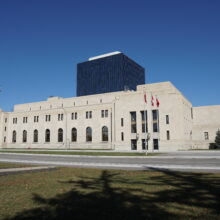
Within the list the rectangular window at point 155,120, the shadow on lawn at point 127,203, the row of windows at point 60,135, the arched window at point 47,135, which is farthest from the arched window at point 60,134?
the shadow on lawn at point 127,203

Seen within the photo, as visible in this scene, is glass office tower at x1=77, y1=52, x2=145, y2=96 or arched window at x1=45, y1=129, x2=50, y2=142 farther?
glass office tower at x1=77, y1=52, x2=145, y2=96

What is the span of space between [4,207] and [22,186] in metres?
3.34

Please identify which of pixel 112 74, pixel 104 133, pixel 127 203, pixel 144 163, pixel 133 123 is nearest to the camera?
pixel 127 203

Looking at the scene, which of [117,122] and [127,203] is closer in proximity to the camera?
[127,203]

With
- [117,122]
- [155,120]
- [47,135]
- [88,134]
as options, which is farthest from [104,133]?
[47,135]

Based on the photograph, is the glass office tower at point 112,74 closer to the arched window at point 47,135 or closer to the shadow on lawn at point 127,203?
the arched window at point 47,135

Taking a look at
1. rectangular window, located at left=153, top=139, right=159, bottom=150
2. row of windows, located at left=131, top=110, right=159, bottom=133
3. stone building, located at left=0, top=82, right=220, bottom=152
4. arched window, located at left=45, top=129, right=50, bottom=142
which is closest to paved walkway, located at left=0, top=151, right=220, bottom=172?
stone building, located at left=0, top=82, right=220, bottom=152

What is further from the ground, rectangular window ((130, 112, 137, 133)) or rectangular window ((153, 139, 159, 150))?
rectangular window ((130, 112, 137, 133))

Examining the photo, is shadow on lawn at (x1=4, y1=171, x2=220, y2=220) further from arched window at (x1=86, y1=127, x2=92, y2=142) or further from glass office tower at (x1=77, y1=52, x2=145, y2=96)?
glass office tower at (x1=77, y1=52, x2=145, y2=96)

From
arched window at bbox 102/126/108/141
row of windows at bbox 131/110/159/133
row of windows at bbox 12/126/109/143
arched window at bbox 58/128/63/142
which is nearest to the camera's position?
row of windows at bbox 131/110/159/133

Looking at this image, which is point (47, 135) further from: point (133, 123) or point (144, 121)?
point (144, 121)

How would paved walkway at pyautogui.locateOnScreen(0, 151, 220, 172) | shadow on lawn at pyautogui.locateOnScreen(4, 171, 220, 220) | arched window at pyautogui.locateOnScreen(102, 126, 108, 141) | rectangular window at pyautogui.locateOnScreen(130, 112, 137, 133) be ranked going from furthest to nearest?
arched window at pyautogui.locateOnScreen(102, 126, 108, 141), rectangular window at pyautogui.locateOnScreen(130, 112, 137, 133), paved walkway at pyautogui.locateOnScreen(0, 151, 220, 172), shadow on lawn at pyautogui.locateOnScreen(4, 171, 220, 220)

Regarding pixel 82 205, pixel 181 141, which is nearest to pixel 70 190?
pixel 82 205

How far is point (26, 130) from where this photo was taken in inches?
2936
